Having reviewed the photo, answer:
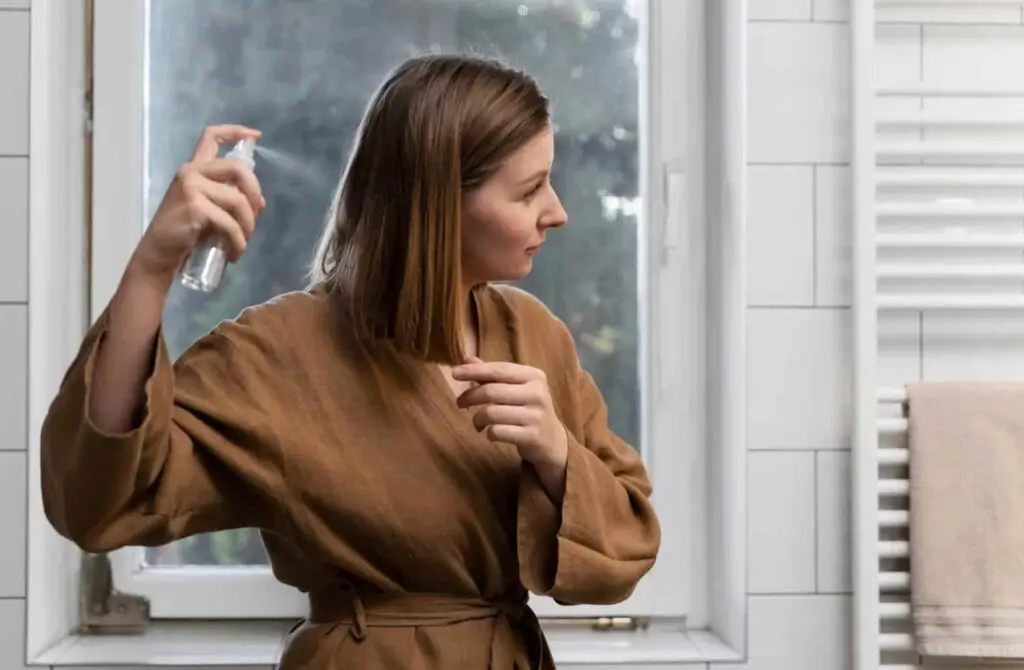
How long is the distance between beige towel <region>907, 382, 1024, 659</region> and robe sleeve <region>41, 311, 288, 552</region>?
2.62 ft

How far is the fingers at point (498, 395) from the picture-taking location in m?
0.90

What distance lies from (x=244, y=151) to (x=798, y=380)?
773mm

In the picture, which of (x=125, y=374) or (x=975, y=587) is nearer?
(x=125, y=374)

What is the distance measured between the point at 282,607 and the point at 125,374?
2.21 ft

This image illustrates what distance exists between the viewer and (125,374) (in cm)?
83

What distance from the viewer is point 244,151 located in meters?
0.88

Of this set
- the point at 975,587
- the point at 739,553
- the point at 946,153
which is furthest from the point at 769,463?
the point at 946,153

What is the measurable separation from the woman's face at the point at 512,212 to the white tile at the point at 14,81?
64 centimetres

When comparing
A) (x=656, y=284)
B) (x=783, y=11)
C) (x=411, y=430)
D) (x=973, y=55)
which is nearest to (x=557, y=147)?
(x=656, y=284)

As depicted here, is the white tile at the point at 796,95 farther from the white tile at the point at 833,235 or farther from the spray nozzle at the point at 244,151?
the spray nozzle at the point at 244,151

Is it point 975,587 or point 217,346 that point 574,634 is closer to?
point 975,587

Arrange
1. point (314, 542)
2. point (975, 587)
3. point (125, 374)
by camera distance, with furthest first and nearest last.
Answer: point (975, 587), point (314, 542), point (125, 374)

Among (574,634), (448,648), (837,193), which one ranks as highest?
(837,193)


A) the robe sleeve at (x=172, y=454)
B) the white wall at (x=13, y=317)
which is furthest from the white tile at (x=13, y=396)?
the robe sleeve at (x=172, y=454)
